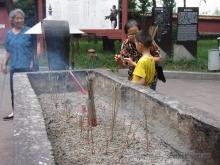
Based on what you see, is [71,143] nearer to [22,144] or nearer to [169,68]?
[22,144]

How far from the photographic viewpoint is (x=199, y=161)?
345 cm

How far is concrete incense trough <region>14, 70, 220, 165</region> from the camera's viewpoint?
324cm

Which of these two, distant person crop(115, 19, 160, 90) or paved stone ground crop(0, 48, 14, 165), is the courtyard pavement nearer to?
paved stone ground crop(0, 48, 14, 165)

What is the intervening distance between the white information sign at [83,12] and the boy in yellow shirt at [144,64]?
26.9 feet

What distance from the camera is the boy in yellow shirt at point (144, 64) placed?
186 inches

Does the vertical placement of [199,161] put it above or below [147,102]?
below

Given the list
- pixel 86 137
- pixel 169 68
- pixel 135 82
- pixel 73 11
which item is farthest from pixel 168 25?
pixel 86 137

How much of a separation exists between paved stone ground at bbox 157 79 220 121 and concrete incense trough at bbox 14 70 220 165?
2998 millimetres

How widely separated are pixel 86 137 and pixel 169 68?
7990 millimetres

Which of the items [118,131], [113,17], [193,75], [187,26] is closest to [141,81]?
[118,131]

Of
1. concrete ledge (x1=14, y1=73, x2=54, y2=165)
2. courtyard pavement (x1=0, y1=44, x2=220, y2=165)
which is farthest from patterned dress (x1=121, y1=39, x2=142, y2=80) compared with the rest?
concrete ledge (x1=14, y1=73, x2=54, y2=165)

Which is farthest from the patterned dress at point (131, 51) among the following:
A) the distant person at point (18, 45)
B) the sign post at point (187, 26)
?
the sign post at point (187, 26)

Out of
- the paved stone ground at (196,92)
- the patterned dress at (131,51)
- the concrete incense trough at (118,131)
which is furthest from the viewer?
the paved stone ground at (196,92)

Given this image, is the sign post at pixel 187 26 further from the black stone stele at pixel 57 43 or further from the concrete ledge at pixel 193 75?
the black stone stele at pixel 57 43
